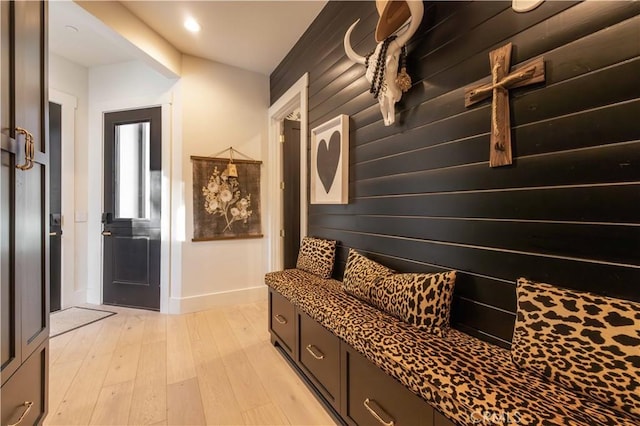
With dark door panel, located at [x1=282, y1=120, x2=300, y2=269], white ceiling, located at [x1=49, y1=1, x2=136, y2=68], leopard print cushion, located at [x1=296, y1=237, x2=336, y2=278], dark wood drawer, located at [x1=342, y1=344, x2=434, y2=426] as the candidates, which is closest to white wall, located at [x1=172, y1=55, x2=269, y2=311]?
dark door panel, located at [x1=282, y1=120, x2=300, y2=269]

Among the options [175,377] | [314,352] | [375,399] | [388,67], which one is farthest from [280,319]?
[388,67]

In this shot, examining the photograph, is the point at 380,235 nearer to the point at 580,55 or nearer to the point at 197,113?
the point at 580,55

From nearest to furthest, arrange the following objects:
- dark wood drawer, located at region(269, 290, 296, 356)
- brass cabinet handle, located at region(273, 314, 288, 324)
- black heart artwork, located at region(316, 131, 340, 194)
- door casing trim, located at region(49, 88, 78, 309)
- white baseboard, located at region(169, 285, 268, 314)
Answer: dark wood drawer, located at region(269, 290, 296, 356), brass cabinet handle, located at region(273, 314, 288, 324), black heart artwork, located at region(316, 131, 340, 194), white baseboard, located at region(169, 285, 268, 314), door casing trim, located at region(49, 88, 78, 309)

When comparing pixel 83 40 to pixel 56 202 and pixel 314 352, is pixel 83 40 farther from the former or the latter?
pixel 314 352

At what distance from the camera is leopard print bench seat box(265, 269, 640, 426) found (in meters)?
0.74

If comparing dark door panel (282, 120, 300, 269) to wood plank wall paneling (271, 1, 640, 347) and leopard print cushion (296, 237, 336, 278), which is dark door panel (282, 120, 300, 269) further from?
wood plank wall paneling (271, 1, 640, 347)

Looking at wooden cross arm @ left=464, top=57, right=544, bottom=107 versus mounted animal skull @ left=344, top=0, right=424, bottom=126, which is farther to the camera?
Answer: mounted animal skull @ left=344, top=0, right=424, bottom=126

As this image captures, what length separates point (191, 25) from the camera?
105 inches

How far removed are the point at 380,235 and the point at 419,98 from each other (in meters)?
0.87

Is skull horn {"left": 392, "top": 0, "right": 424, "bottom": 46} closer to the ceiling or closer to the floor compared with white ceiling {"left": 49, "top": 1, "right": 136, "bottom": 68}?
closer to the floor

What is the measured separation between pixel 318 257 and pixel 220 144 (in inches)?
79.6

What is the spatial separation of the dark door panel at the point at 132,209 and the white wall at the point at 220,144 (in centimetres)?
39

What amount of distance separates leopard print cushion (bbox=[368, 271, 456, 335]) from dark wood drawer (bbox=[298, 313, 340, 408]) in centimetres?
41

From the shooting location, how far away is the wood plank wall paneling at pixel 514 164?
86cm
